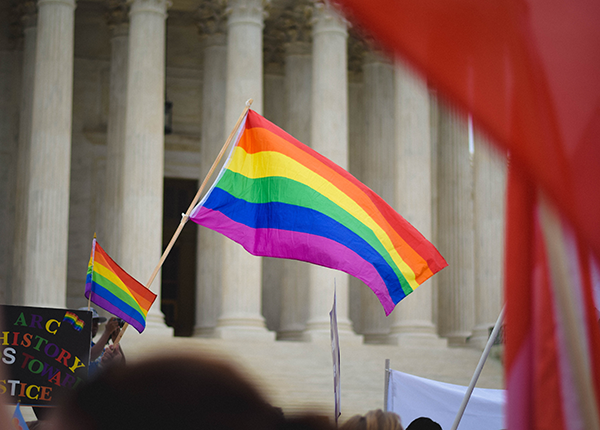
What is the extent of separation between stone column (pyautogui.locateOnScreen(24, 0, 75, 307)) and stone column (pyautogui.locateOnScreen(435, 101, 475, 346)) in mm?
20500

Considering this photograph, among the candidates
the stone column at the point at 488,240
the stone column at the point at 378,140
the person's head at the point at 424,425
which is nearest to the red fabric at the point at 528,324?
the person's head at the point at 424,425

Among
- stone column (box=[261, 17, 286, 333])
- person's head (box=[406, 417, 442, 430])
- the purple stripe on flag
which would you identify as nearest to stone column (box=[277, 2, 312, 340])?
stone column (box=[261, 17, 286, 333])

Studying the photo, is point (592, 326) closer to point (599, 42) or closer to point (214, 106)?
point (599, 42)

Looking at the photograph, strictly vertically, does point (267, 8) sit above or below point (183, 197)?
above

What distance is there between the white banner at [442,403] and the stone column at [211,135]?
29.4 metres

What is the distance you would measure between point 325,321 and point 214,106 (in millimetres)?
12976

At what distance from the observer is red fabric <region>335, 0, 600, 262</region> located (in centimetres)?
263

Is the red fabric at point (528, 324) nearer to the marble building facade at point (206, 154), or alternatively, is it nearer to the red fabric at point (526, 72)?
the red fabric at point (526, 72)

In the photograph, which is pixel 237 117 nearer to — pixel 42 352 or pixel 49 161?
pixel 49 161

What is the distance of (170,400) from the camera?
257cm

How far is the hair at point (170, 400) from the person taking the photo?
2559 mm

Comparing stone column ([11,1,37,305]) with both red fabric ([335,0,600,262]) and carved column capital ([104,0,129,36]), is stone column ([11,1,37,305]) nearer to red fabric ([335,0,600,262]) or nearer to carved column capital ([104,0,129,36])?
carved column capital ([104,0,129,36])

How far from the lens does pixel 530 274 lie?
3.12 m

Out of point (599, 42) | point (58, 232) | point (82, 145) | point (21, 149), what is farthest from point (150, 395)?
point (82, 145)
